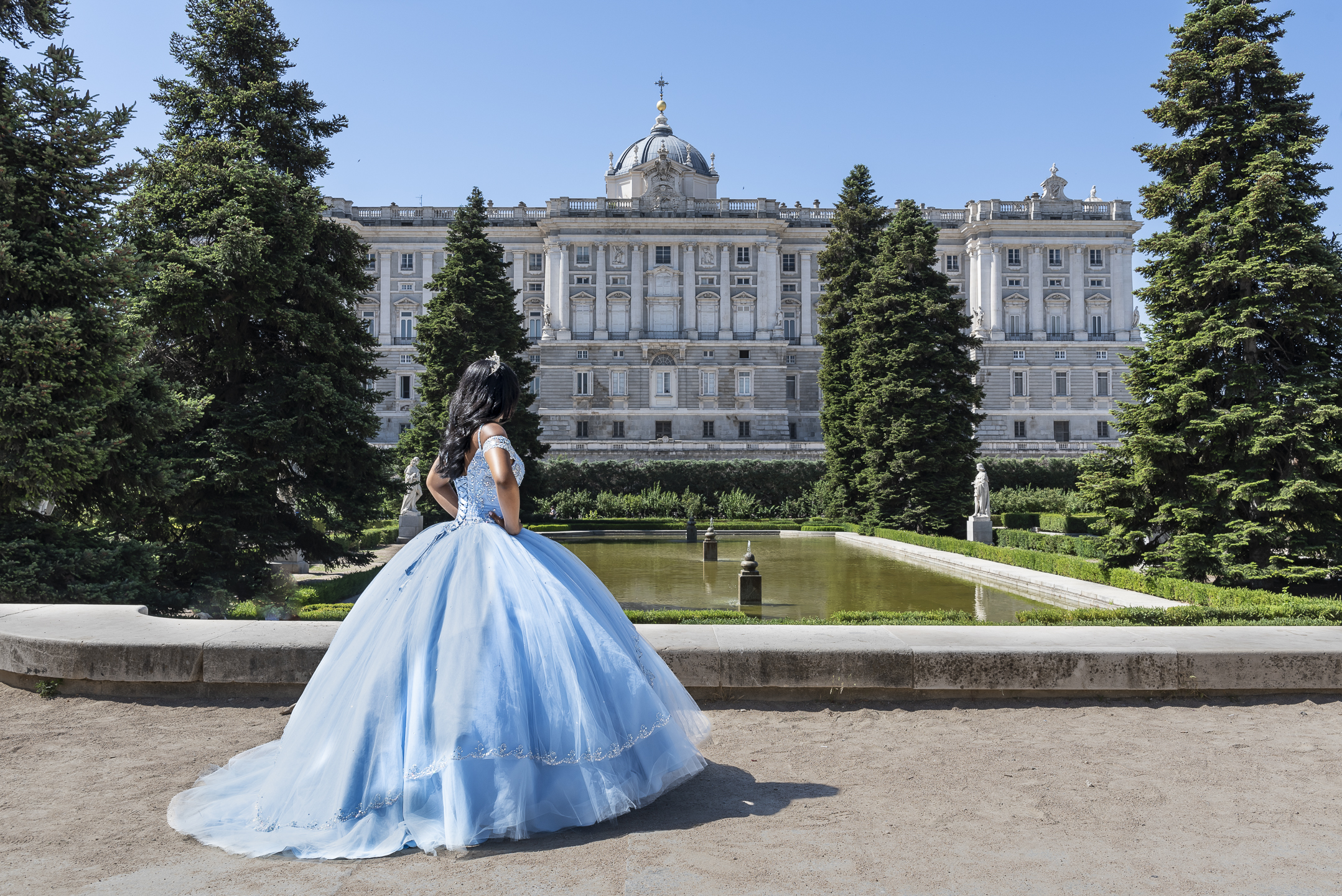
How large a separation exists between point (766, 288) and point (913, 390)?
33.4 m

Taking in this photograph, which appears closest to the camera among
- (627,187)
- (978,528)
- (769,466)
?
(978,528)

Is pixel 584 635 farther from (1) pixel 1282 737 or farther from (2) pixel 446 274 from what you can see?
(2) pixel 446 274

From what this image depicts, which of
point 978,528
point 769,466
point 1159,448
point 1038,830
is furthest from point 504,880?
point 769,466

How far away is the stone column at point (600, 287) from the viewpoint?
177 feet

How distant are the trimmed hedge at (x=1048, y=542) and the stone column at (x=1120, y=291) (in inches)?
1627

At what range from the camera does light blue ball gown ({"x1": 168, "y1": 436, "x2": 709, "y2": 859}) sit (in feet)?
10.1

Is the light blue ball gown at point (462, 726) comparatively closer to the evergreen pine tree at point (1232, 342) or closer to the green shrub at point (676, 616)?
the green shrub at point (676, 616)

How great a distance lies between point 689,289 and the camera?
54.4 m

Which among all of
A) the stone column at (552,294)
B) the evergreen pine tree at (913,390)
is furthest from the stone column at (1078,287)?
the evergreen pine tree at (913,390)

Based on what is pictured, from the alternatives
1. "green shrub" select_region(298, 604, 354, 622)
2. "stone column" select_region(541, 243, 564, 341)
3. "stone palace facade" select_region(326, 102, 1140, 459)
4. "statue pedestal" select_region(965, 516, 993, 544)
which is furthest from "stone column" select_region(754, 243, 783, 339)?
"green shrub" select_region(298, 604, 354, 622)

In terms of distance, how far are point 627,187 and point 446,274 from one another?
116 feet

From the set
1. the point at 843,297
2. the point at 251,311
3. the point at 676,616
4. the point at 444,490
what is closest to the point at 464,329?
the point at 843,297

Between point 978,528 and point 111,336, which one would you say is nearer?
point 111,336

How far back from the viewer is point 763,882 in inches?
109
